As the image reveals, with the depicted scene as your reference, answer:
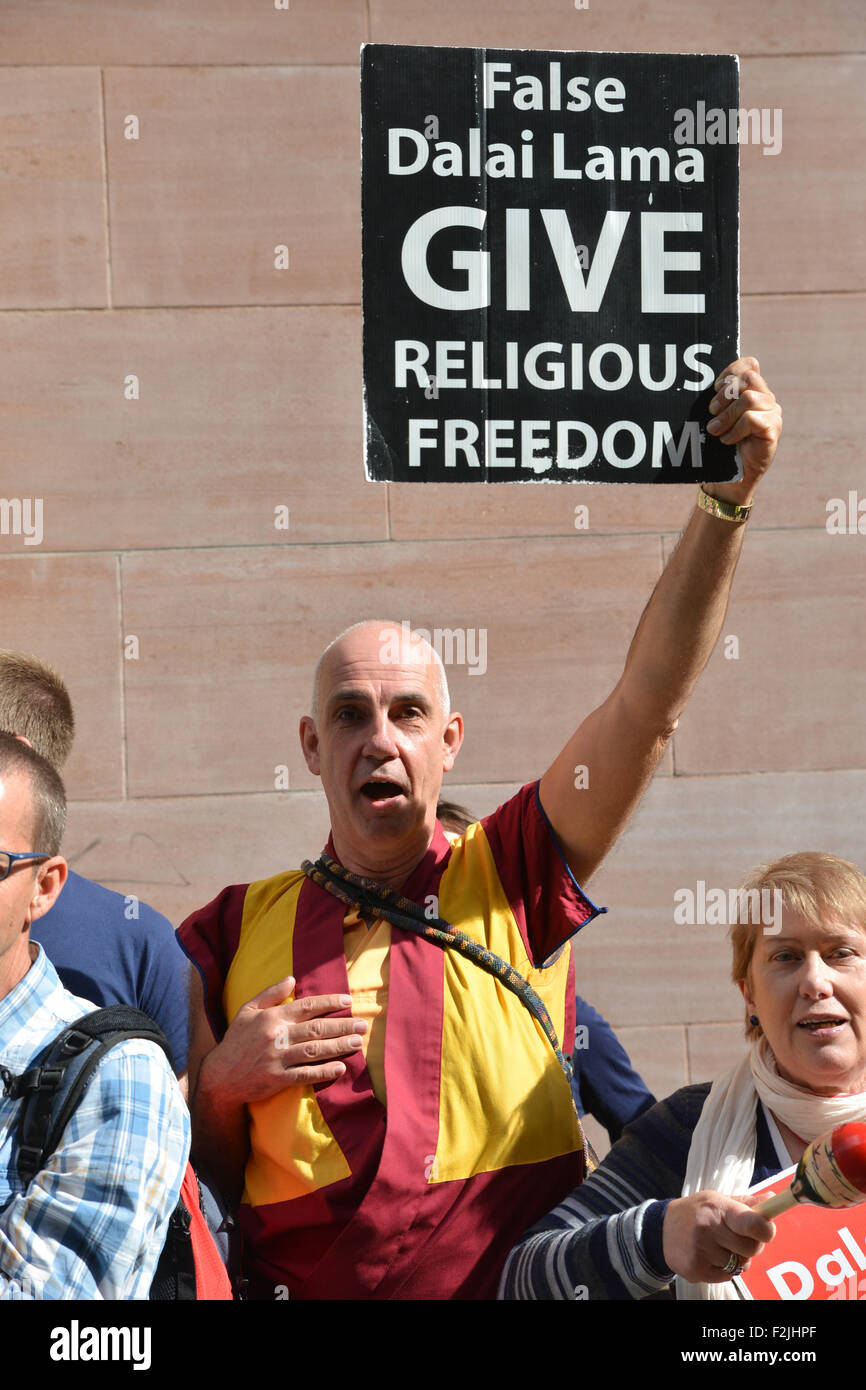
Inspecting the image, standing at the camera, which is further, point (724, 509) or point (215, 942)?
point (215, 942)

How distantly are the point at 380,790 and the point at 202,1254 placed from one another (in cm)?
93

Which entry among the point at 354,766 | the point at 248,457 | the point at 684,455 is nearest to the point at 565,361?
the point at 684,455

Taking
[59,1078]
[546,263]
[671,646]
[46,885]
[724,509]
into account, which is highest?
[546,263]

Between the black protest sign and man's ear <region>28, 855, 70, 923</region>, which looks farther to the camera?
the black protest sign

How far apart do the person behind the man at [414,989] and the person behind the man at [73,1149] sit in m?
0.55

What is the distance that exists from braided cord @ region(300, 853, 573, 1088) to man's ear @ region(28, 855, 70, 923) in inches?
27.2

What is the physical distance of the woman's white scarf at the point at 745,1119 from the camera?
2193 mm

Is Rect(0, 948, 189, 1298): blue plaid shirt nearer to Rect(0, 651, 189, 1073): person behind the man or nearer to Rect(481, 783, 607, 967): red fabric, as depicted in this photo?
Rect(481, 783, 607, 967): red fabric

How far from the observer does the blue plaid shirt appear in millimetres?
1611

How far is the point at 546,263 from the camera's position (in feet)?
7.79

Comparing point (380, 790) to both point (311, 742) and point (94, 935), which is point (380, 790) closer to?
point (311, 742)

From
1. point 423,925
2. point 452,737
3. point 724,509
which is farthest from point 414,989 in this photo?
point 724,509

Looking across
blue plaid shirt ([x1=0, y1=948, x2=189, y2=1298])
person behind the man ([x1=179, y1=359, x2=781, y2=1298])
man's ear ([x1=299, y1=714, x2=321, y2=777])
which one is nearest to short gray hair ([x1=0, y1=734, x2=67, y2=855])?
blue plaid shirt ([x1=0, y1=948, x2=189, y2=1298])

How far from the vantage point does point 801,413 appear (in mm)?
4805
